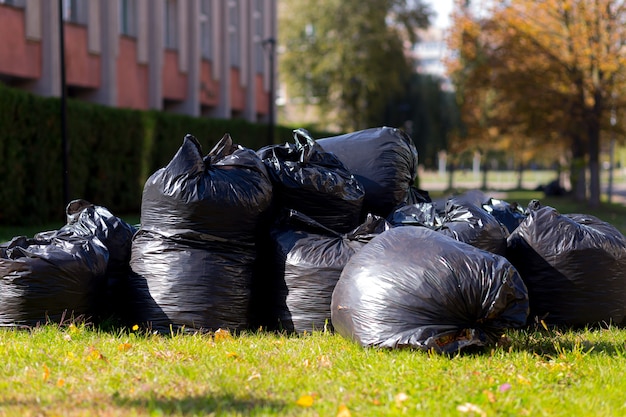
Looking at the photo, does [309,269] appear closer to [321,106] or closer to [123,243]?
[123,243]

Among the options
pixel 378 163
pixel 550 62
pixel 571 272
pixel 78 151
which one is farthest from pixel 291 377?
pixel 550 62

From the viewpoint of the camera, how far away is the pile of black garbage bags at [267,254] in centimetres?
465

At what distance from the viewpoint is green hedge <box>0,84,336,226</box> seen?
1288 cm

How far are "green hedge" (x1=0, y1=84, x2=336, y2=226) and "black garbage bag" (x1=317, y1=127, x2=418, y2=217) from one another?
26.7 feet

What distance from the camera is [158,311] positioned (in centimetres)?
472

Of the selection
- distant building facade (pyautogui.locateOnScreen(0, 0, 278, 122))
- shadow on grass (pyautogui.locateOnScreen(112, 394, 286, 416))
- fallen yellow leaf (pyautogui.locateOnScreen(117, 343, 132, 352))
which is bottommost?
fallen yellow leaf (pyautogui.locateOnScreen(117, 343, 132, 352))

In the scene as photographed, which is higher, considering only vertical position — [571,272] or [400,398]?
[571,272]

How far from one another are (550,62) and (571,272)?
19.8 meters

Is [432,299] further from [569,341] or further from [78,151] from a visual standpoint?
[78,151]

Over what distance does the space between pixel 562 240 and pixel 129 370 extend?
272 cm

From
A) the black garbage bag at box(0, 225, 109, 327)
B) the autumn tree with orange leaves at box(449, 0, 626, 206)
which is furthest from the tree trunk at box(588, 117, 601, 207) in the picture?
the black garbage bag at box(0, 225, 109, 327)

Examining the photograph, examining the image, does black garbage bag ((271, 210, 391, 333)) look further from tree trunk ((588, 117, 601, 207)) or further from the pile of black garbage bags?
tree trunk ((588, 117, 601, 207))

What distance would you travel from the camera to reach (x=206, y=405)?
3.13 meters

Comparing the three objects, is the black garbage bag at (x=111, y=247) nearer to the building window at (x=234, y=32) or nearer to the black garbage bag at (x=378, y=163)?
the black garbage bag at (x=378, y=163)
